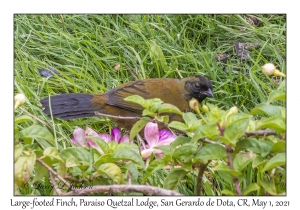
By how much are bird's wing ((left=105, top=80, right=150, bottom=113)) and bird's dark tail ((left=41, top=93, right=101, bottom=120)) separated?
147mm

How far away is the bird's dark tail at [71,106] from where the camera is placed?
14.7 ft

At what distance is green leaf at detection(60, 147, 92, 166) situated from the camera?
2.96 m

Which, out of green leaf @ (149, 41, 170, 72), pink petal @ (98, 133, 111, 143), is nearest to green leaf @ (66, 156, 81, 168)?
pink petal @ (98, 133, 111, 143)

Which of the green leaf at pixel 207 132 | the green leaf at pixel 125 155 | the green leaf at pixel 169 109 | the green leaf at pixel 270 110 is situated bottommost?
the green leaf at pixel 125 155

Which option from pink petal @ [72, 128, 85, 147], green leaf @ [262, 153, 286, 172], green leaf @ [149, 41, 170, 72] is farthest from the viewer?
green leaf @ [149, 41, 170, 72]

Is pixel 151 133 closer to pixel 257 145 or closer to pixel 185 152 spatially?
pixel 185 152

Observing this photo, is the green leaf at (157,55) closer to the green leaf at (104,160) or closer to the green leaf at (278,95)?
the green leaf at (104,160)

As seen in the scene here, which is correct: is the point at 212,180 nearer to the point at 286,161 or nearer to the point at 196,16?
the point at 286,161

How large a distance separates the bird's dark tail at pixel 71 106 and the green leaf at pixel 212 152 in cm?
195

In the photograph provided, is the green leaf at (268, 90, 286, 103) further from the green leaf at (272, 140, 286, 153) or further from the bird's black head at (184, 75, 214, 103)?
the bird's black head at (184, 75, 214, 103)

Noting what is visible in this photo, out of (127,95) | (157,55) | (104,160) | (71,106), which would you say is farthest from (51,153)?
(157,55)

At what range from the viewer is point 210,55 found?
5.10m

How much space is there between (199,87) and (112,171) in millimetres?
2105

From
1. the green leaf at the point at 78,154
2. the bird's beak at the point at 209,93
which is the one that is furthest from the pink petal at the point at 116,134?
the green leaf at the point at 78,154
